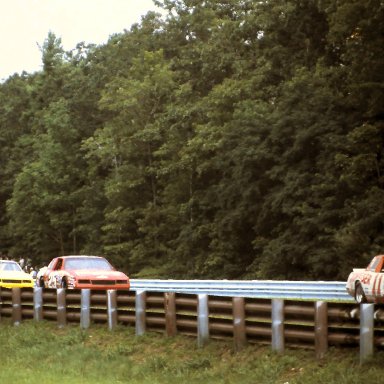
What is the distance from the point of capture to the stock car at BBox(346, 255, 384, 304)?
2133cm

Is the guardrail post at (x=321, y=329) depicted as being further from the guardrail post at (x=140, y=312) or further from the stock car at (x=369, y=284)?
the guardrail post at (x=140, y=312)

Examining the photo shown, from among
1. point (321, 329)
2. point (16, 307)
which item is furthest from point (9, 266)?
point (321, 329)

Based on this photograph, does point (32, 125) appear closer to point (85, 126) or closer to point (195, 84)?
point (85, 126)

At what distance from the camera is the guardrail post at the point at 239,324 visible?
17484 millimetres

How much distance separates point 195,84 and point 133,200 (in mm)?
10389

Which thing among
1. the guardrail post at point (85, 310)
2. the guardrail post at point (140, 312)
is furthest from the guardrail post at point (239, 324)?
the guardrail post at point (85, 310)

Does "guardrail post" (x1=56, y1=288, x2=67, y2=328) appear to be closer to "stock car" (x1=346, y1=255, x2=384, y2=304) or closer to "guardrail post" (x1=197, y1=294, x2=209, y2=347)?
"guardrail post" (x1=197, y1=294, x2=209, y2=347)

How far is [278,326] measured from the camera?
54.6 ft

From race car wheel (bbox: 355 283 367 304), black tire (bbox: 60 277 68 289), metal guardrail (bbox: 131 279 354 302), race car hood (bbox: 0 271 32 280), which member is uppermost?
race car hood (bbox: 0 271 32 280)

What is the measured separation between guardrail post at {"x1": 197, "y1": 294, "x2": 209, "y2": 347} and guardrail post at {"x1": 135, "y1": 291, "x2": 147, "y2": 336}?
223 cm

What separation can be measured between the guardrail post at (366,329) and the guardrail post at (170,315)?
539 cm

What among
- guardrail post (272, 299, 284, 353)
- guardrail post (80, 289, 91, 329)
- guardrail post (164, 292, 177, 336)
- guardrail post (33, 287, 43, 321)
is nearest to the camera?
guardrail post (272, 299, 284, 353)

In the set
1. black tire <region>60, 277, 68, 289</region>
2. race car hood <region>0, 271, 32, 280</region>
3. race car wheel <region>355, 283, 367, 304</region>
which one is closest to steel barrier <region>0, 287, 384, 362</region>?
race car wheel <region>355, 283, 367, 304</region>

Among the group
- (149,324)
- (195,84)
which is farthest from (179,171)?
(149,324)
